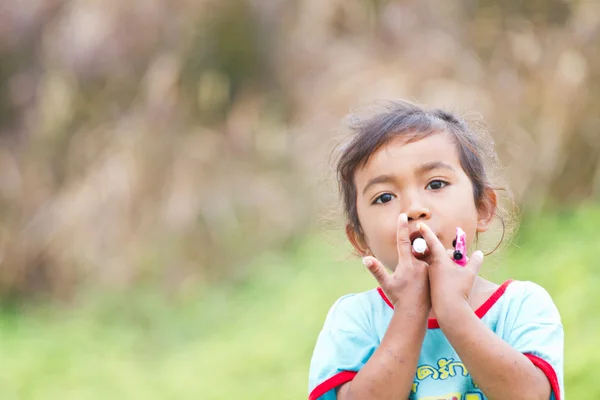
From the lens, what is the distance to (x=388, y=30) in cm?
521

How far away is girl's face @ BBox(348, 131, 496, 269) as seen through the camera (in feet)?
5.86

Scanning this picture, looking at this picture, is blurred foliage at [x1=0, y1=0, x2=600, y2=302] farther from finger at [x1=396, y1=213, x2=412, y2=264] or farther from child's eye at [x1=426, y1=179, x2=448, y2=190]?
finger at [x1=396, y1=213, x2=412, y2=264]

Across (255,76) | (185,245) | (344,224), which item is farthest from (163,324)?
(344,224)

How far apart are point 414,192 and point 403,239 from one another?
Result: 108 mm

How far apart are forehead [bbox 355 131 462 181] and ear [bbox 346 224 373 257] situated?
0.18m

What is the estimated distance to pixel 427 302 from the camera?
5.64ft

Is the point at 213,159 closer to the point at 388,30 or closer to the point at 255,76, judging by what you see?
the point at 255,76

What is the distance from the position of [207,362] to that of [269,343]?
0.98 feet

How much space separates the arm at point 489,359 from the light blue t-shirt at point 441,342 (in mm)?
55

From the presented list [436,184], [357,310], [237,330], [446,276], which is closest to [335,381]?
[357,310]

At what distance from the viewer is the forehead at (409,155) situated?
1.83 meters

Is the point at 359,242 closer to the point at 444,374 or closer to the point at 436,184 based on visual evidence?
the point at 436,184

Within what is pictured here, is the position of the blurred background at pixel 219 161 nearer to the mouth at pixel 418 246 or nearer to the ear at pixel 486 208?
the ear at pixel 486 208

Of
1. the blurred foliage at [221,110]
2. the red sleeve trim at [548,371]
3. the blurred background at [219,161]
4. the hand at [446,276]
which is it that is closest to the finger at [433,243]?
the hand at [446,276]
